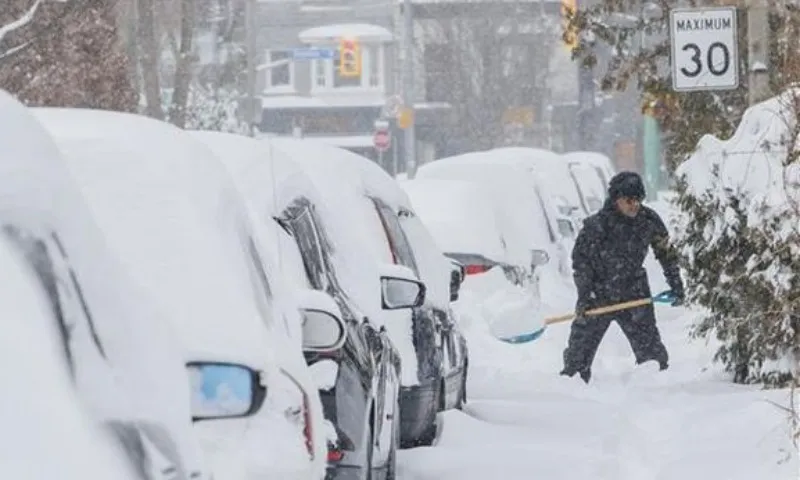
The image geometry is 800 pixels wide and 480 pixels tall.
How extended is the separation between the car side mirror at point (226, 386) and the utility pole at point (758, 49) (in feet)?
30.2

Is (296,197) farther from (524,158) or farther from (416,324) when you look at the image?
(524,158)

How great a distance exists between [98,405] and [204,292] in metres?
1.76

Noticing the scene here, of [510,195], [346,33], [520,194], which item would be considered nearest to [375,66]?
[346,33]

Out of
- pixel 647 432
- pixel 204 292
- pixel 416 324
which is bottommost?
pixel 647 432

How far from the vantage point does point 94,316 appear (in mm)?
4035

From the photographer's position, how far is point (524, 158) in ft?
93.5

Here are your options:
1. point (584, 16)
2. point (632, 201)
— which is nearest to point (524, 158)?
point (584, 16)

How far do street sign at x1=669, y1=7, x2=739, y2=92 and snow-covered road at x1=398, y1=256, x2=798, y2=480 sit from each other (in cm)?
177

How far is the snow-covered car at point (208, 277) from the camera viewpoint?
522cm

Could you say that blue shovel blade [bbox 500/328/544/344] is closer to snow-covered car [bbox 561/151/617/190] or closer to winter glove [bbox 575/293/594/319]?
winter glove [bbox 575/293/594/319]

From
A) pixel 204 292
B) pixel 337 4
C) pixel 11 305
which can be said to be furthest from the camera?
pixel 337 4

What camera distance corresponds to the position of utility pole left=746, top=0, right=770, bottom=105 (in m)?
14.0

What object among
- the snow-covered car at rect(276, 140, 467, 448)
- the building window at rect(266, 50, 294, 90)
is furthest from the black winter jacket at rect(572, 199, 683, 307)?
the building window at rect(266, 50, 294, 90)

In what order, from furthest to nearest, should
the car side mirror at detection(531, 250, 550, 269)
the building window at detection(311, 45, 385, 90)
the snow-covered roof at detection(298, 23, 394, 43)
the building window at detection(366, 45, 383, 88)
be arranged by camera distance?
the building window at detection(311, 45, 385, 90), the building window at detection(366, 45, 383, 88), the snow-covered roof at detection(298, 23, 394, 43), the car side mirror at detection(531, 250, 550, 269)
